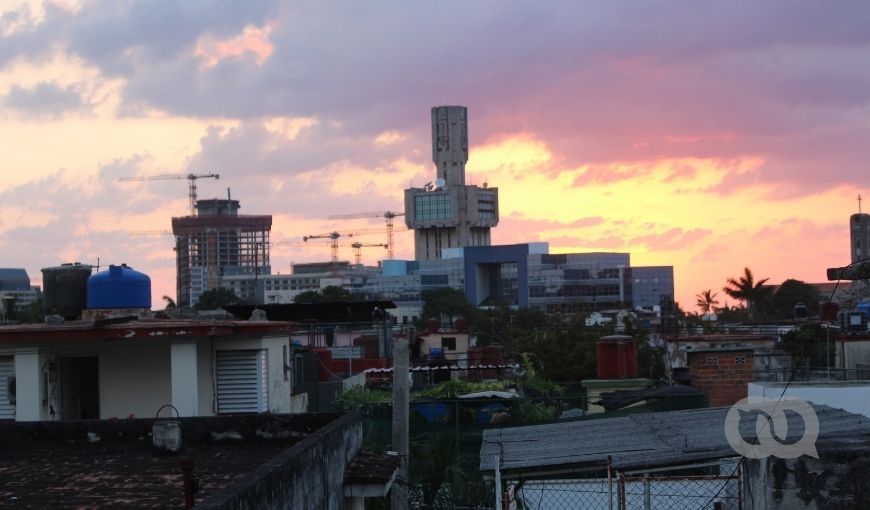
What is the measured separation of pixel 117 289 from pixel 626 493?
1099cm

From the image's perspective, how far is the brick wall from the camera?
24625 mm

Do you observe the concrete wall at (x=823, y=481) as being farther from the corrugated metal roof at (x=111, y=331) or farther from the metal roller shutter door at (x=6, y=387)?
the metal roller shutter door at (x=6, y=387)

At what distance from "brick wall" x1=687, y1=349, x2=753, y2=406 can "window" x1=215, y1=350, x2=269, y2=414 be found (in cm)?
1101

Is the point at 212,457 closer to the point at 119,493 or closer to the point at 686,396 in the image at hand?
the point at 119,493

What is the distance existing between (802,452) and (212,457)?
591cm

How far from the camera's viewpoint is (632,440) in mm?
13156

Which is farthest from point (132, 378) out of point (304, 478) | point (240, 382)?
point (304, 478)

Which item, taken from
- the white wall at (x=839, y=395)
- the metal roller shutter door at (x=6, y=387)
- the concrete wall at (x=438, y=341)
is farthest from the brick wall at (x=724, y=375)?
the concrete wall at (x=438, y=341)

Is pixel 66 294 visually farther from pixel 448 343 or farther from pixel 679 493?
pixel 448 343

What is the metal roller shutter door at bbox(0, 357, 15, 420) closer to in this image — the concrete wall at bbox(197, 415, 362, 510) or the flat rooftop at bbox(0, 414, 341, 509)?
the flat rooftop at bbox(0, 414, 341, 509)

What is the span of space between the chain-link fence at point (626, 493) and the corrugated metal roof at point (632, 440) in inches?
10.7

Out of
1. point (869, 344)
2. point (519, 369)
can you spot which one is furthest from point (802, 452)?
point (519, 369)

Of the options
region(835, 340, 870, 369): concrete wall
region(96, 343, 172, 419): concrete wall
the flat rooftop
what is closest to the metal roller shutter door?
region(96, 343, 172, 419): concrete wall

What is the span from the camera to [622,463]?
12008 millimetres
